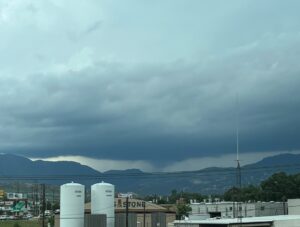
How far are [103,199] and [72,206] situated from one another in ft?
13.9

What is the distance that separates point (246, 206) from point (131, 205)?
28.0 m

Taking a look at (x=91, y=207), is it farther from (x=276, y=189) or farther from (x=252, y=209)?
(x=276, y=189)

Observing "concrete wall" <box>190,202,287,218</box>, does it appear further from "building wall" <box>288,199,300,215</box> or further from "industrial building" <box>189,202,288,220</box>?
"building wall" <box>288,199,300,215</box>

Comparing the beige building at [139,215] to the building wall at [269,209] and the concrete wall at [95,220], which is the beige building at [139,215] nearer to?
the concrete wall at [95,220]

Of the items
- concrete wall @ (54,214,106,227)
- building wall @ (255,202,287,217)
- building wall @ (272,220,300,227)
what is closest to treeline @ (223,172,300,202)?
building wall @ (255,202,287,217)

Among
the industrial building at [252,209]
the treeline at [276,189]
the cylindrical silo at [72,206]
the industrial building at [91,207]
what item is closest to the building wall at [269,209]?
the industrial building at [252,209]

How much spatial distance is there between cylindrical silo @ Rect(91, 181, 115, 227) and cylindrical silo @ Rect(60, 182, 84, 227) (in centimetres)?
288

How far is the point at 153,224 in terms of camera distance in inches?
3442

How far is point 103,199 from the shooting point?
206 ft

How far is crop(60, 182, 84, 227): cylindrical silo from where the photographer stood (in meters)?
60.0

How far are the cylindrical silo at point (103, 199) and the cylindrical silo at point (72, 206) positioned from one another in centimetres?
288

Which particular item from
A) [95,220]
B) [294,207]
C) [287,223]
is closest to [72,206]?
[95,220]

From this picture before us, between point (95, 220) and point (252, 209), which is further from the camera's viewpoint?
point (252, 209)

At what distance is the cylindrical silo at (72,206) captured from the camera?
197 ft
